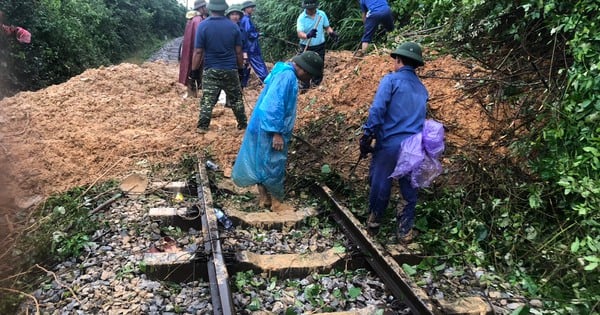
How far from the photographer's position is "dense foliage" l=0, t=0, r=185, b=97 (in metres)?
11.8

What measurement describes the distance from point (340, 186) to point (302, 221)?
0.90 m

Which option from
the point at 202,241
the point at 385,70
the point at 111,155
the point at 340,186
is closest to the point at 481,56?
the point at 385,70

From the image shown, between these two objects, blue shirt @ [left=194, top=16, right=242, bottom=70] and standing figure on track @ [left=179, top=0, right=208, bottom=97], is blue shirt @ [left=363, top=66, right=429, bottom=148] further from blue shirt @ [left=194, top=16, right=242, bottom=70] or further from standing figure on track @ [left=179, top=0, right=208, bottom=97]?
standing figure on track @ [left=179, top=0, right=208, bottom=97]

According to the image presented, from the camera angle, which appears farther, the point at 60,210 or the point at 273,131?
the point at 273,131

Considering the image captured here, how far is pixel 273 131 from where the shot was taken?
4.79 m

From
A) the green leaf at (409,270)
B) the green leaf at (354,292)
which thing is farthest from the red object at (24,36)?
the green leaf at (409,270)

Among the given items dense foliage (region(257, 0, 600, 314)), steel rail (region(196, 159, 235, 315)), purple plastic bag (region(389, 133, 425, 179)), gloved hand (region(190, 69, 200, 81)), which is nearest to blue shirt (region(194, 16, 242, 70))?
gloved hand (region(190, 69, 200, 81))

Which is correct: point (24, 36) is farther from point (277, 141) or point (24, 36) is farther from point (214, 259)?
point (214, 259)

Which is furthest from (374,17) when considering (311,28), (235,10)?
(235,10)

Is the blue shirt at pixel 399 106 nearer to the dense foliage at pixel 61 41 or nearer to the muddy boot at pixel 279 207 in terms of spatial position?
the muddy boot at pixel 279 207

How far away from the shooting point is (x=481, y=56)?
6.61 meters

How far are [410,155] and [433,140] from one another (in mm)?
238

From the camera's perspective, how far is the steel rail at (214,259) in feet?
10.6

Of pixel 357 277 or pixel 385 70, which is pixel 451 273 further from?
pixel 385 70
